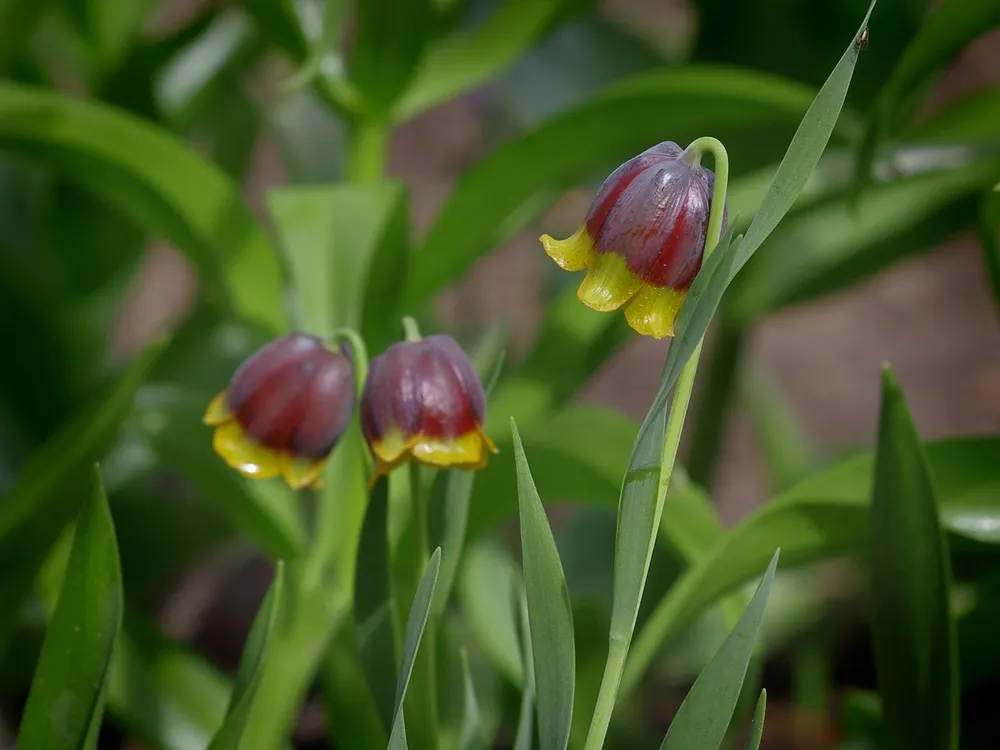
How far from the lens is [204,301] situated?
99 centimetres

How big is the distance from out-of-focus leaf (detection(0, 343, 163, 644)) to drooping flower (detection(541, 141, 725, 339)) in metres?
0.30

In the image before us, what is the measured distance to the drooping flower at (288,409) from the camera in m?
0.43

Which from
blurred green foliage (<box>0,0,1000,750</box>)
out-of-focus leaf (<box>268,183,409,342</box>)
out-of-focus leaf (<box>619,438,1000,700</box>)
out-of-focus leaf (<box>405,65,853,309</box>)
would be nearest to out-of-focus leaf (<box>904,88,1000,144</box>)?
blurred green foliage (<box>0,0,1000,750</box>)

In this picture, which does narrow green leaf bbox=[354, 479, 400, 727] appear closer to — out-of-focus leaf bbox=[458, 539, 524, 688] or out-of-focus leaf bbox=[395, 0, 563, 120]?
out-of-focus leaf bbox=[458, 539, 524, 688]

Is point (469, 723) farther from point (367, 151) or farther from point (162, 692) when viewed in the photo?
point (367, 151)

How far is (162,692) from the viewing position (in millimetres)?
708

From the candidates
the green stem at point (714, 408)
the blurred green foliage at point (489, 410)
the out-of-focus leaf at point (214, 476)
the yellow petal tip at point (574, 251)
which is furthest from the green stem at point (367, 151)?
the yellow petal tip at point (574, 251)

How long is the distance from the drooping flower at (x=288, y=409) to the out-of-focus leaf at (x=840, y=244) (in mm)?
476

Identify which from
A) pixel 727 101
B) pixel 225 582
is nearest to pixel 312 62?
pixel 727 101

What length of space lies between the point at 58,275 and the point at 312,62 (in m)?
0.48

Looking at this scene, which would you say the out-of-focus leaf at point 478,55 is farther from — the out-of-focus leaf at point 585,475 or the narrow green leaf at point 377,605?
the narrow green leaf at point 377,605

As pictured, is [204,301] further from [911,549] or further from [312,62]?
[911,549]

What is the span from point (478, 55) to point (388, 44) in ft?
0.29

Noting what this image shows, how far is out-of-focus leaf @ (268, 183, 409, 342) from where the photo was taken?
0.68 metres
